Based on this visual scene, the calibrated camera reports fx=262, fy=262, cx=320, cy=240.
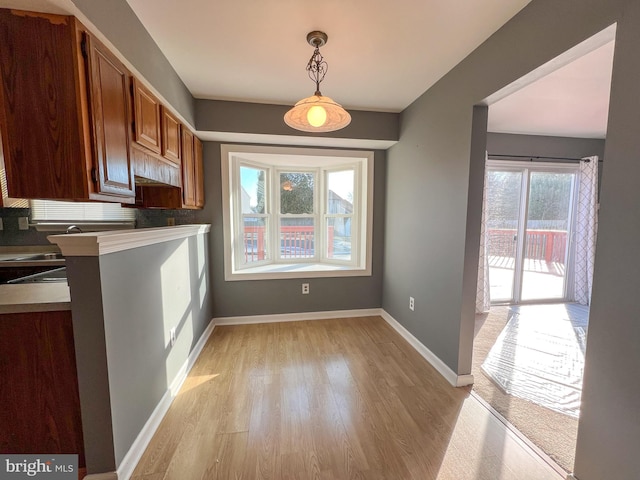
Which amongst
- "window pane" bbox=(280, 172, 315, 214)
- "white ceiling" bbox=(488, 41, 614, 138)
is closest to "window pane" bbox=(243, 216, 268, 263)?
"window pane" bbox=(280, 172, 315, 214)

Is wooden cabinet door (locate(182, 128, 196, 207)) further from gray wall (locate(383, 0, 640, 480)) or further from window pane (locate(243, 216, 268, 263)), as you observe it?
gray wall (locate(383, 0, 640, 480))

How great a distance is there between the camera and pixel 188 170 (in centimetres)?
246

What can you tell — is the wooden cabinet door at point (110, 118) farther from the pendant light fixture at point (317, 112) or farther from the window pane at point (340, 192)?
the window pane at point (340, 192)

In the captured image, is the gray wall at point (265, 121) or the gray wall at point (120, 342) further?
the gray wall at point (265, 121)

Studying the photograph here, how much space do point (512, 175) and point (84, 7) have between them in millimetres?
4464

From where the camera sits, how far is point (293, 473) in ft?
4.45

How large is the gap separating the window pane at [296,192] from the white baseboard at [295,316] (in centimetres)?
140

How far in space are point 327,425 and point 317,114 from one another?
191cm

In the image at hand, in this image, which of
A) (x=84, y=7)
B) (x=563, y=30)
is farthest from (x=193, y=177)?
(x=563, y=30)

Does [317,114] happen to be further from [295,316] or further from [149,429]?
[295,316]

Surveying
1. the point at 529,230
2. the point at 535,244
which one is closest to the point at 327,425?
the point at 529,230

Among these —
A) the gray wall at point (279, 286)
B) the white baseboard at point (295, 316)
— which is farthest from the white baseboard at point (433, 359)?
the gray wall at point (279, 286)

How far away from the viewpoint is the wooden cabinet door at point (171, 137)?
1.94 meters

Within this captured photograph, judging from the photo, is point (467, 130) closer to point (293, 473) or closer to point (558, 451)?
point (558, 451)
